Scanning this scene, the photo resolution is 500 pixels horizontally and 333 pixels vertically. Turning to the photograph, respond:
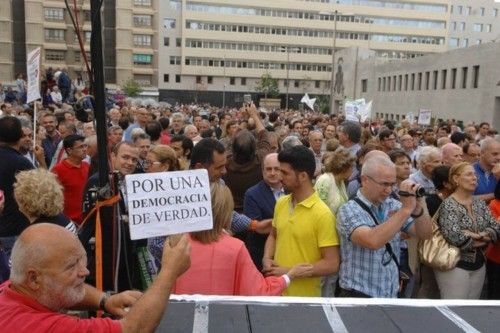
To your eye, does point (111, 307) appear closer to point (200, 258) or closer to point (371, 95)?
point (200, 258)

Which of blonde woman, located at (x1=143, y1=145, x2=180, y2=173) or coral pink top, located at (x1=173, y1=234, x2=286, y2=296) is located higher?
blonde woman, located at (x1=143, y1=145, x2=180, y2=173)

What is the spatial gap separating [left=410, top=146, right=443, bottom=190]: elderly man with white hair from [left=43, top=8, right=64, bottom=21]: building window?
231ft

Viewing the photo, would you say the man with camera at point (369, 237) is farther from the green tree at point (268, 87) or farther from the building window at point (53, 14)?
the building window at point (53, 14)

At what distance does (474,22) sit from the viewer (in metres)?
91.2

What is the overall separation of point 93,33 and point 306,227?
Result: 6.06 ft

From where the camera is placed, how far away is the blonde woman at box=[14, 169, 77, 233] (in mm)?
3693

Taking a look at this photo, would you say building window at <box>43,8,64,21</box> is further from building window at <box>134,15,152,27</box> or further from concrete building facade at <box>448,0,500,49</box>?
concrete building facade at <box>448,0,500,49</box>

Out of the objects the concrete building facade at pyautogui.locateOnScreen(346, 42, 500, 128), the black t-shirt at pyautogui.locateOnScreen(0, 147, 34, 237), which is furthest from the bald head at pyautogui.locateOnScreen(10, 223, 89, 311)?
the concrete building facade at pyautogui.locateOnScreen(346, 42, 500, 128)

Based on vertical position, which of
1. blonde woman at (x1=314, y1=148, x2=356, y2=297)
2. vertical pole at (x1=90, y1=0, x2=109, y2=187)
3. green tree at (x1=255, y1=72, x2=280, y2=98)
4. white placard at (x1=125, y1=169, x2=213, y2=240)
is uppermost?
green tree at (x1=255, y1=72, x2=280, y2=98)

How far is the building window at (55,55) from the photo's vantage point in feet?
225

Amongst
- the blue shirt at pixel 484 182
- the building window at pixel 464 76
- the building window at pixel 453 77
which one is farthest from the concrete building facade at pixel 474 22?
the blue shirt at pixel 484 182

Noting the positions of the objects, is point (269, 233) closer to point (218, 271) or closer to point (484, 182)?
point (218, 271)

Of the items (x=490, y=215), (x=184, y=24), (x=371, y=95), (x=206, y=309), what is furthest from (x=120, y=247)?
(x=184, y=24)

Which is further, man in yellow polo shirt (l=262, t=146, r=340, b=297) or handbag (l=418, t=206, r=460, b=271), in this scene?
handbag (l=418, t=206, r=460, b=271)
